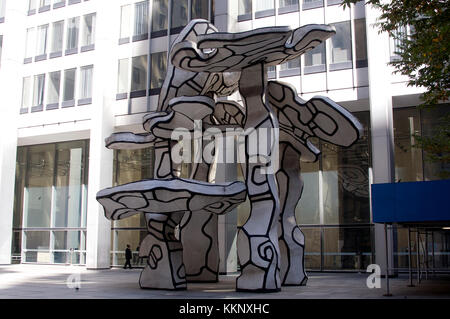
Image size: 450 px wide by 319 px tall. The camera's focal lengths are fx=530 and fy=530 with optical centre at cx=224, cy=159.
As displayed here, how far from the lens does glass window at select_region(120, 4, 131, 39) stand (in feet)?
99.9

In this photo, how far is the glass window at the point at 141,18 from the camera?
29953 mm

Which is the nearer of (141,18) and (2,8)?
(141,18)

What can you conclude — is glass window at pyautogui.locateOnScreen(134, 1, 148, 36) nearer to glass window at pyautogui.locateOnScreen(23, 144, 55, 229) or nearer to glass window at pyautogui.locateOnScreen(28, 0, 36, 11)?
glass window at pyautogui.locateOnScreen(28, 0, 36, 11)

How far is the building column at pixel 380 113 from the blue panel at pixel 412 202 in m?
9.39

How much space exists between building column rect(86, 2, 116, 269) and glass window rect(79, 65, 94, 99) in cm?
99

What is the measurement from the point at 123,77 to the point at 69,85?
370cm

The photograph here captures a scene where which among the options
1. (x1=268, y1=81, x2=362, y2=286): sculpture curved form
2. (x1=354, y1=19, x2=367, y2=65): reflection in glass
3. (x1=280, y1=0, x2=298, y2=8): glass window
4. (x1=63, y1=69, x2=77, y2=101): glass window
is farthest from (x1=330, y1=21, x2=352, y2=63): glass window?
(x1=63, y1=69, x2=77, y2=101): glass window

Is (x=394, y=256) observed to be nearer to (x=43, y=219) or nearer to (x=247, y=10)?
(x=247, y=10)

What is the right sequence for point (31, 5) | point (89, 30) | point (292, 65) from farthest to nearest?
point (31, 5), point (89, 30), point (292, 65)

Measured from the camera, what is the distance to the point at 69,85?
31.3 meters

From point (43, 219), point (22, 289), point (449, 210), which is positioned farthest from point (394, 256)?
point (43, 219)

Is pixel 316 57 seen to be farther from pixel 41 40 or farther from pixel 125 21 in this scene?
pixel 41 40

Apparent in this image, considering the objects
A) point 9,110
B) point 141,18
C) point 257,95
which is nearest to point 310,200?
point 257,95

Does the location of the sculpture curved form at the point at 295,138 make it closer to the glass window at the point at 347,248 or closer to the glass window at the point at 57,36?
the glass window at the point at 347,248
